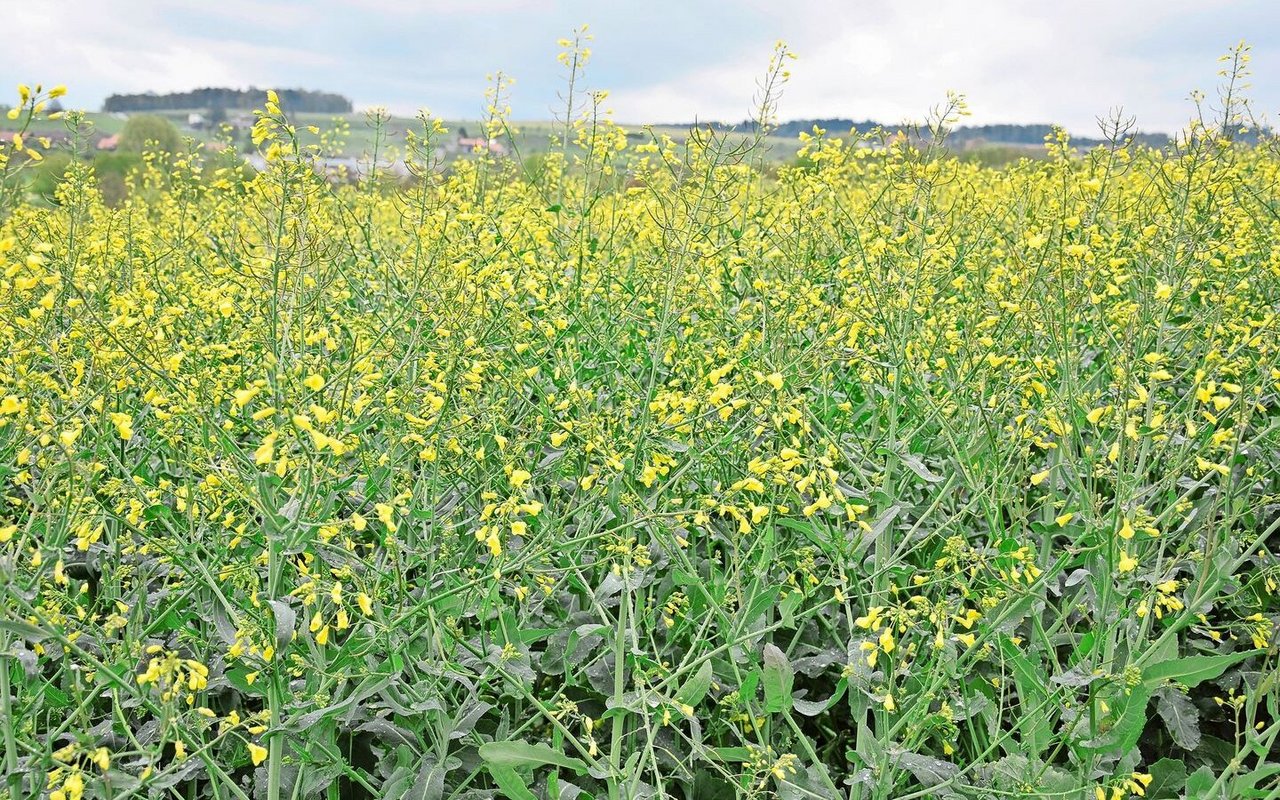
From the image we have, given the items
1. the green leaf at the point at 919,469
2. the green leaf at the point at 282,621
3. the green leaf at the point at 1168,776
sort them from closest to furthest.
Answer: the green leaf at the point at 282,621, the green leaf at the point at 919,469, the green leaf at the point at 1168,776

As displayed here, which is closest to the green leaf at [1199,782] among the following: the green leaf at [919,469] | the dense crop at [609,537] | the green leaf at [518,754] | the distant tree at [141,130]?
the dense crop at [609,537]

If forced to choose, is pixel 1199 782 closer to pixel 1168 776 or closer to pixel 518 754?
pixel 1168 776

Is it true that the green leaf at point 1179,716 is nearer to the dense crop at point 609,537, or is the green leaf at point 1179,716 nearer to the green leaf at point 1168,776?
the dense crop at point 609,537

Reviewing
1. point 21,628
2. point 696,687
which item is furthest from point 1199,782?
point 21,628

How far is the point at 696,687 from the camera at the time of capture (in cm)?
268

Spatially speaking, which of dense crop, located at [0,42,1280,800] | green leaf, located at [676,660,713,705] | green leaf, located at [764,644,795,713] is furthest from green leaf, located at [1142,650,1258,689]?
green leaf, located at [676,660,713,705]

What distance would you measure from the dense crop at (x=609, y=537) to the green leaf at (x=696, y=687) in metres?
0.01

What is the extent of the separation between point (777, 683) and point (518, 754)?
30.3 inches

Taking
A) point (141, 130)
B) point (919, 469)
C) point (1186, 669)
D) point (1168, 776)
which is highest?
point (141, 130)

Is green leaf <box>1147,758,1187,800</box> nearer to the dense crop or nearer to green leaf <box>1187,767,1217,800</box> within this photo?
the dense crop

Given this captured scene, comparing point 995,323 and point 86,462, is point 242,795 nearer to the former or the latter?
point 86,462

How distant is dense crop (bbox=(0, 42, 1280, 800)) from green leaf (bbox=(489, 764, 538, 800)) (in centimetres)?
1

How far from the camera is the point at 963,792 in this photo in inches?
113

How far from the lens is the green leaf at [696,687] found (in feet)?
8.71
